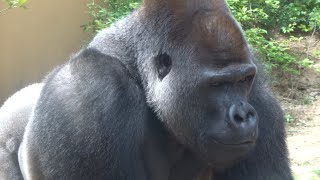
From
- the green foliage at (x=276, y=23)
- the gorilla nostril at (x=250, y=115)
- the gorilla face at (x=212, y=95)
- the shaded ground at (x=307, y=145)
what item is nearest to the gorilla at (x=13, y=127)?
the gorilla face at (x=212, y=95)

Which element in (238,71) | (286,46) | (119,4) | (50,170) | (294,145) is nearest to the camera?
(238,71)

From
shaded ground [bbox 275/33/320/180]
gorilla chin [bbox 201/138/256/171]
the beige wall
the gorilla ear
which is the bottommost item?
shaded ground [bbox 275/33/320/180]

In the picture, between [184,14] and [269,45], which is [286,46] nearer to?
[269,45]

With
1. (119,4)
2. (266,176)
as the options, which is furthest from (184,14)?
(119,4)

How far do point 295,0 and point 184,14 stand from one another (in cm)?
766

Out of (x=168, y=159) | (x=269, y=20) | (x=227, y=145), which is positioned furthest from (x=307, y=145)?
(x=227, y=145)

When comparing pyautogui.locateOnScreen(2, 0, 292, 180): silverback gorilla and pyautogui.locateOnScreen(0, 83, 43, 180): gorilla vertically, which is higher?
pyautogui.locateOnScreen(2, 0, 292, 180): silverback gorilla

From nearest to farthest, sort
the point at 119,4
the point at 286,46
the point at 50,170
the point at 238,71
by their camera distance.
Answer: the point at 238,71 → the point at 50,170 → the point at 119,4 → the point at 286,46

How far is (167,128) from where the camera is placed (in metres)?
3.91

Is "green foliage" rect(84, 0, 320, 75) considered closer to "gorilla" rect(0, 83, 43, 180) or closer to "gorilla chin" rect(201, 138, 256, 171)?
"gorilla" rect(0, 83, 43, 180)

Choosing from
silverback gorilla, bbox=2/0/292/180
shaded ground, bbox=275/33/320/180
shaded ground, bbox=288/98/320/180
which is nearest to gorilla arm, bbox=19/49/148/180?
silverback gorilla, bbox=2/0/292/180

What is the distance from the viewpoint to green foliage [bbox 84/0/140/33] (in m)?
8.58

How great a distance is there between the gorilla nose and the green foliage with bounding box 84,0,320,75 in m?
4.67

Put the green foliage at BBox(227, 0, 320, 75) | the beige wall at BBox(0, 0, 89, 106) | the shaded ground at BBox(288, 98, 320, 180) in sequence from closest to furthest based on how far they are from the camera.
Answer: the shaded ground at BBox(288, 98, 320, 180) → the beige wall at BBox(0, 0, 89, 106) → the green foliage at BBox(227, 0, 320, 75)
